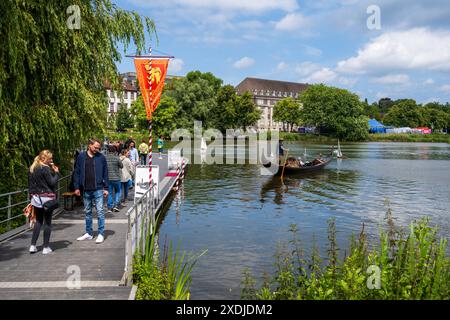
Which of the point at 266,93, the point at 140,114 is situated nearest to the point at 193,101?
the point at 140,114

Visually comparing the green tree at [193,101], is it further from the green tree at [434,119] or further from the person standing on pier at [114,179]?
the green tree at [434,119]

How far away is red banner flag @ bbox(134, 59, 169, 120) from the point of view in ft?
48.4

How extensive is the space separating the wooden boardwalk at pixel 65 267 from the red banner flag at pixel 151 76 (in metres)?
5.32

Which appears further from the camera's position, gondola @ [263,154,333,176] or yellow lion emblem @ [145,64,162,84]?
gondola @ [263,154,333,176]

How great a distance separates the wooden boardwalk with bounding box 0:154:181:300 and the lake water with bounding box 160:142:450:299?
1.98m

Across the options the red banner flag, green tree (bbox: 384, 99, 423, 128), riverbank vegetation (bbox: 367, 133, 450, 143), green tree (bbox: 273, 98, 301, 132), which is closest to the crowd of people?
the red banner flag

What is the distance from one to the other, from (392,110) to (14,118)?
16337 cm

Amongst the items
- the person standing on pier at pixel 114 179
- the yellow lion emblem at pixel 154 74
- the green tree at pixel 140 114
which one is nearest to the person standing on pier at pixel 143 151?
the yellow lion emblem at pixel 154 74

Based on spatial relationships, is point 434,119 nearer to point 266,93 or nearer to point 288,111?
point 266,93

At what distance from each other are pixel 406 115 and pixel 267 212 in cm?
15120

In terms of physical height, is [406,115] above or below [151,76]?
above

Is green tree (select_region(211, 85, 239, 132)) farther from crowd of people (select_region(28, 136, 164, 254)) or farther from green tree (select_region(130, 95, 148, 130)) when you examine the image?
crowd of people (select_region(28, 136, 164, 254))

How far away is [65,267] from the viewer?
27.0ft
